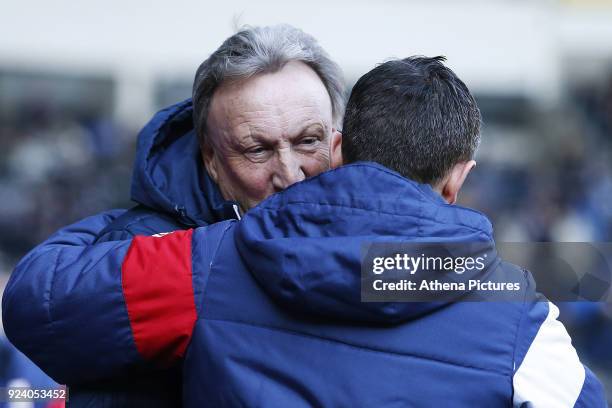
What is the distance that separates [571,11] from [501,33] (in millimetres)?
1306

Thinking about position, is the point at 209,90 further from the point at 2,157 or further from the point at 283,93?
the point at 2,157

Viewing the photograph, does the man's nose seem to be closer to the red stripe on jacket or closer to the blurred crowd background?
the red stripe on jacket

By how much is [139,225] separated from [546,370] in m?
0.96

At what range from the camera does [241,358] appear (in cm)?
161

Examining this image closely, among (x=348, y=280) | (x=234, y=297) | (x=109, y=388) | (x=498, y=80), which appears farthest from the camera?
(x=498, y=80)

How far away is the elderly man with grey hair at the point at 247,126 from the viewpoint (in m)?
2.28

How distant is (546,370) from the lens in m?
1.52

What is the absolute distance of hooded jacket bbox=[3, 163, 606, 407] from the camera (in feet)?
5.04

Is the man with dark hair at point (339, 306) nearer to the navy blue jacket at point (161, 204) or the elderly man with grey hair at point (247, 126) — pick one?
the navy blue jacket at point (161, 204)

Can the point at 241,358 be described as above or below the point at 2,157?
above

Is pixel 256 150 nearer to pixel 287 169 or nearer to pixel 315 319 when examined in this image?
pixel 287 169

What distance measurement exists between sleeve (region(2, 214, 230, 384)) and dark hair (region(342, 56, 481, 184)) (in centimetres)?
32

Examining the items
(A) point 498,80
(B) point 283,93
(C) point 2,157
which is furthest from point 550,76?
(B) point 283,93

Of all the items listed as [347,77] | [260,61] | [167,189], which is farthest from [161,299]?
[347,77]
